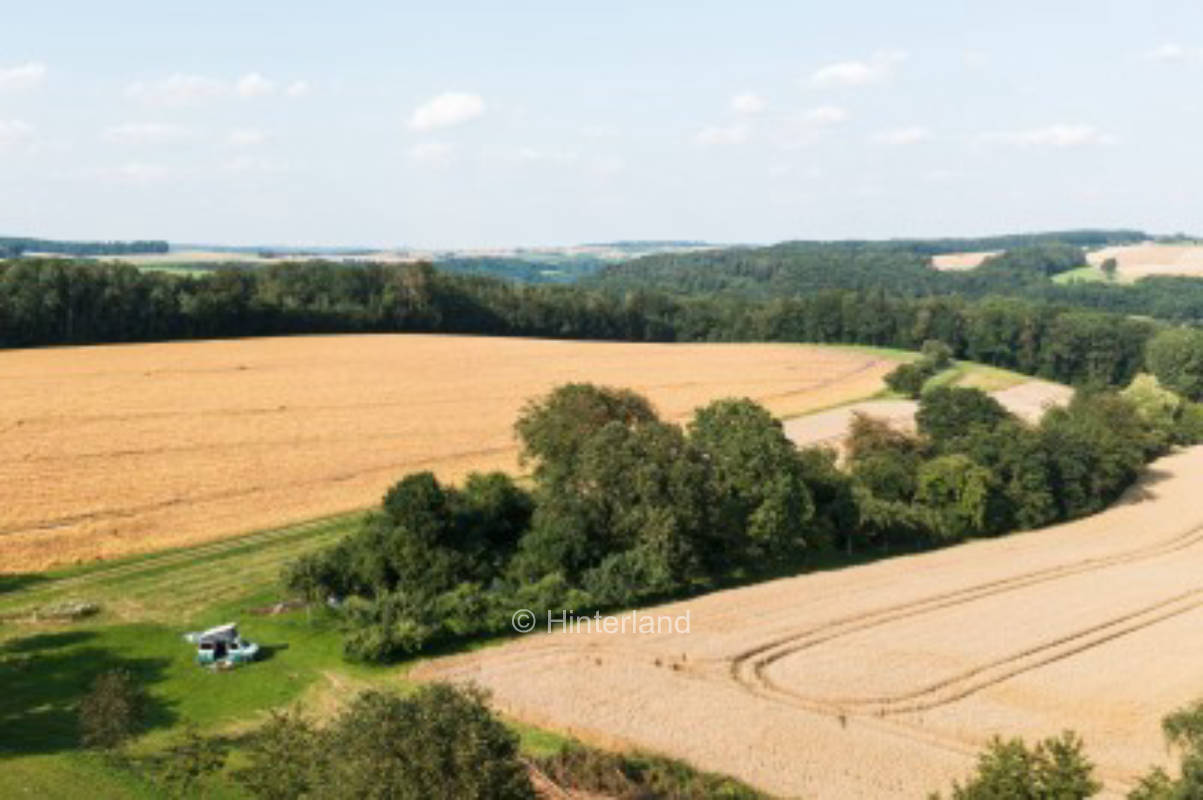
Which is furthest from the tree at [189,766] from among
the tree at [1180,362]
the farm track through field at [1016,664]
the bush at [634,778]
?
the tree at [1180,362]

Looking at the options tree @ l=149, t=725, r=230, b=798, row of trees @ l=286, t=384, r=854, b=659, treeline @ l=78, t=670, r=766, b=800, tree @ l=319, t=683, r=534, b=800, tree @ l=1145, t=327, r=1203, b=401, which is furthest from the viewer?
tree @ l=1145, t=327, r=1203, b=401

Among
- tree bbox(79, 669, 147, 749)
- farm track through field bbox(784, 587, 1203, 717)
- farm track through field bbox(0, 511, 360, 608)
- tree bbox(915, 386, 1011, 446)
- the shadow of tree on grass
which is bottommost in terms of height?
farm track through field bbox(784, 587, 1203, 717)

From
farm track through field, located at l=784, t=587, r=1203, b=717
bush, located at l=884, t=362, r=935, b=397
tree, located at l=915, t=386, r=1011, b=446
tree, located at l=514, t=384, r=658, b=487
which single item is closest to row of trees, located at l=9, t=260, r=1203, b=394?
bush, located at l=884, t=362, r=935, b=397

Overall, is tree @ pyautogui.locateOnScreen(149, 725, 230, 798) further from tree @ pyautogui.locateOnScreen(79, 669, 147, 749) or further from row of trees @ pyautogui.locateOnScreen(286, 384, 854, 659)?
row of trees @ pyautogui.locateOnScreen(286, 384, 854, 659)

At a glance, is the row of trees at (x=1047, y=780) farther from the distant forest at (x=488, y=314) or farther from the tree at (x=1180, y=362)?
the tree at (x=1180, y=362)

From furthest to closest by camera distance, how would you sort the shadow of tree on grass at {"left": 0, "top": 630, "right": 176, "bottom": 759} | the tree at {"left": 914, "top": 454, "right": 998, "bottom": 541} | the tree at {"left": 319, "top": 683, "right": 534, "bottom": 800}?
the tree at {"left": 914, "top": 454, "right": 998, "bottom": 541}
the shadow of tree on grass at {"left": 0, "top": 630, "right": 176, "bottom": 759}
the tree at {"left": 319, "top": 683, "right": 534, "bottom": 800}

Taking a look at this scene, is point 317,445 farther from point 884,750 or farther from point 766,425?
point 884,750

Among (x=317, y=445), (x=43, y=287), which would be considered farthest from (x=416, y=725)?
(x=43, y=287)
